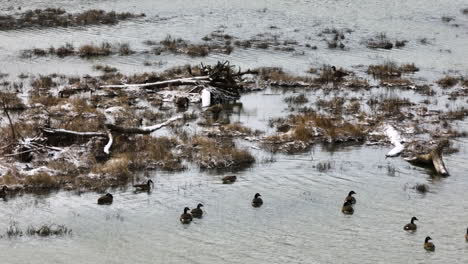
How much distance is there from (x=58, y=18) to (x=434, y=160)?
164ft

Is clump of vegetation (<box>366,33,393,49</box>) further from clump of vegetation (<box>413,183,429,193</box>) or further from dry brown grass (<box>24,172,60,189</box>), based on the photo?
dry brown grass (<box>24,172,60,189</box>)

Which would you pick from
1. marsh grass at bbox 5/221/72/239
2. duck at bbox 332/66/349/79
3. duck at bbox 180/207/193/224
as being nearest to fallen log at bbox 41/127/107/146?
marsh grass at bbox 5/221/72/239

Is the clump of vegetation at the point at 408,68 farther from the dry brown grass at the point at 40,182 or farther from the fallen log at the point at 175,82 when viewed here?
the dry brown grass at the point at 40,182

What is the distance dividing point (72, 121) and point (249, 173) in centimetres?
985

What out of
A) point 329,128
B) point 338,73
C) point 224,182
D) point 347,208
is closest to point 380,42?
point 338,73

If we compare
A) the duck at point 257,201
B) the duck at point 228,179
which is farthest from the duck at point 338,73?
the duck at point 257,201

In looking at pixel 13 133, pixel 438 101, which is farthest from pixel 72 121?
pixel 438 101

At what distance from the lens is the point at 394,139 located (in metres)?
31.6

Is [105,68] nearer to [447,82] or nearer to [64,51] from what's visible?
[64,51]

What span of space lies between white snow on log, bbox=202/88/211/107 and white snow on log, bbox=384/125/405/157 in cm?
1052

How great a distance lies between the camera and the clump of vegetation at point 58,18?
65.9 metres

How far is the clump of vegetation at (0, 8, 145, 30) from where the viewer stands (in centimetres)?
6588

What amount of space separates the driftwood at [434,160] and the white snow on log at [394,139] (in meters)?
0.79

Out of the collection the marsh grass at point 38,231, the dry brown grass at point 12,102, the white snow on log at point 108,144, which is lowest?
the dry brown grass at point 12,102
